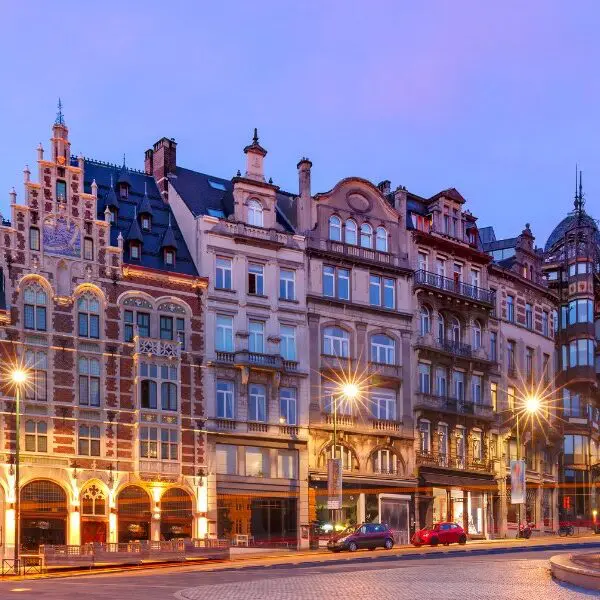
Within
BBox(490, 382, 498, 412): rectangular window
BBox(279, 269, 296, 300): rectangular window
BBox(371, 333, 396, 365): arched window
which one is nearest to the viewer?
BBox(279, 269, 296, 300): rectangular window

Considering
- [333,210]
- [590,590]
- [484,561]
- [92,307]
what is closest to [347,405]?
[333,210]

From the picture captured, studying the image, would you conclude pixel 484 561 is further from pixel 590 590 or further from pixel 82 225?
pixel 82 225

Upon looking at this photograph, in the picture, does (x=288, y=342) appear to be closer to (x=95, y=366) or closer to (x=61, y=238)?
(x=95, y=366)

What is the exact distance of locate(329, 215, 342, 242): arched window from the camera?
246ft

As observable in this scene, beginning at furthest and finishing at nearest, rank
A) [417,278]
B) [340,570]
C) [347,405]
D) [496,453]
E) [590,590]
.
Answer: [496,453], [417,278], [347,405], [340,570], [590,590]

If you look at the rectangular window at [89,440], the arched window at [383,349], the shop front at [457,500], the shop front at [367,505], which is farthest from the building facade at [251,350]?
the shop front at [457,500]

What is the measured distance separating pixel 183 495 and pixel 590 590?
123ft

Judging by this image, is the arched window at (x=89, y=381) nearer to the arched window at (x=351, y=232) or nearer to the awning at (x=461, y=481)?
the arched window at (x=351, y=232)

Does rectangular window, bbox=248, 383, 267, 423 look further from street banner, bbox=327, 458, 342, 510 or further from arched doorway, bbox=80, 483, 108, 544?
arched doorway, bbox=80, 483, 108, 544

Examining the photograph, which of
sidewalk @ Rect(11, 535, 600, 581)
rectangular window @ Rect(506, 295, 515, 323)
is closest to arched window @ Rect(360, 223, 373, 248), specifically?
rectangular window @ Rect(506, 295, 515, 323)

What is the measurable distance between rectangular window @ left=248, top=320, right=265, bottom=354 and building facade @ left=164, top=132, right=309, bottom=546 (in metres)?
0.06

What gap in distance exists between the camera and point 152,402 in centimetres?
6450

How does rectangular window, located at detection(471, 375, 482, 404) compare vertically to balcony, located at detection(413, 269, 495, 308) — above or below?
below

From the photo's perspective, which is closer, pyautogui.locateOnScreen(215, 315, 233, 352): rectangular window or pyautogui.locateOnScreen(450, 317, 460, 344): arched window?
pyautogui.locateOnScreen(215, 315, 233, 352): rectangular window
